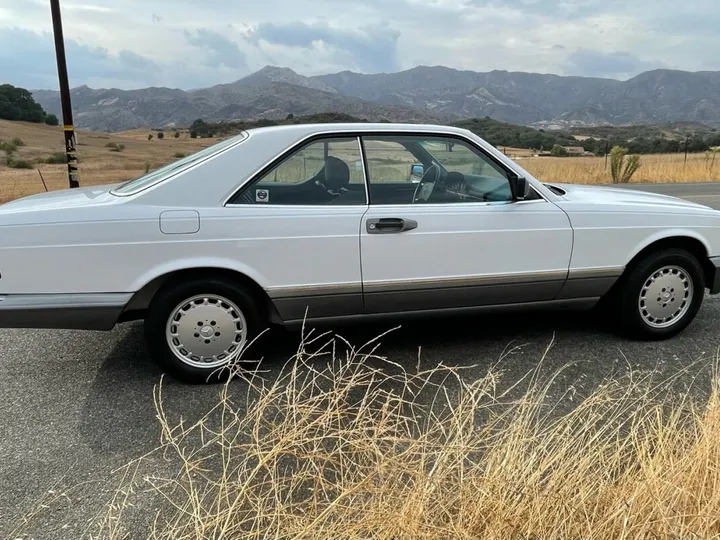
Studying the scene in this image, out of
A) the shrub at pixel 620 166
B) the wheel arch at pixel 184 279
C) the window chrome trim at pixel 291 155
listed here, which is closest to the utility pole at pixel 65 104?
the wheel arch at pixel 184 279

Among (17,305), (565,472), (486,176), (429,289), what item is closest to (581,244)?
(486,176)

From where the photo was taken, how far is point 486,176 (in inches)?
147

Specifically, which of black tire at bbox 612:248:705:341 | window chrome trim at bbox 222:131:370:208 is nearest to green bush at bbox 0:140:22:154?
window chrome trim at bbox 222:131:370:208

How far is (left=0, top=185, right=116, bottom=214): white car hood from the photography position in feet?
10.4

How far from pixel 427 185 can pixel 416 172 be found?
0.21 metres

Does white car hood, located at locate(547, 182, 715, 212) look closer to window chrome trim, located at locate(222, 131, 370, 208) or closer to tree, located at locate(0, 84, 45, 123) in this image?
window chrome trim, located at locate(222, 131, 370, 208)

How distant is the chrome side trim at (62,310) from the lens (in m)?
3.02

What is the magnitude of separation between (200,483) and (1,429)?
1322 mm

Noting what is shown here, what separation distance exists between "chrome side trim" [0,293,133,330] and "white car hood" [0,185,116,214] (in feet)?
1.71

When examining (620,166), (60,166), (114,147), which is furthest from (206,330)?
(114,147)

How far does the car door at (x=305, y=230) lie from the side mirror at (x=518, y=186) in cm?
100

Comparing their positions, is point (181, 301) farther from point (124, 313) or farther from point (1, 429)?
point (1, 429)

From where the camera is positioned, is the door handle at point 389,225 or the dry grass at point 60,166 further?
the dry grass at point 60,166

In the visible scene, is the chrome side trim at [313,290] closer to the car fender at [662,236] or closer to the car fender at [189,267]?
the car fender at [189,267]
